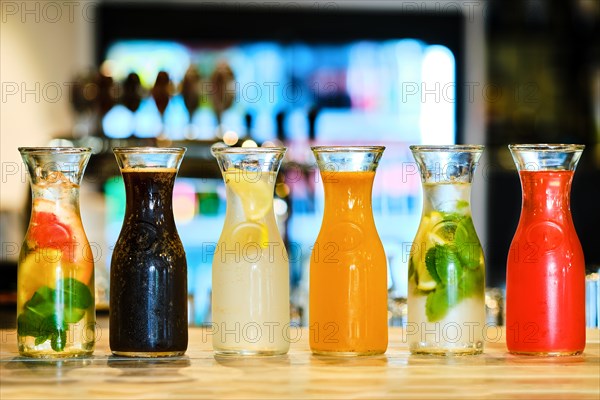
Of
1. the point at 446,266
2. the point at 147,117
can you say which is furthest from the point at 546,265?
the point at 147,117

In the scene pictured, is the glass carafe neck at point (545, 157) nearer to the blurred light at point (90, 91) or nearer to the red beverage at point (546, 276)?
the red beverage at point (546, 276)

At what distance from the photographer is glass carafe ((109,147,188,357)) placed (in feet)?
3.83

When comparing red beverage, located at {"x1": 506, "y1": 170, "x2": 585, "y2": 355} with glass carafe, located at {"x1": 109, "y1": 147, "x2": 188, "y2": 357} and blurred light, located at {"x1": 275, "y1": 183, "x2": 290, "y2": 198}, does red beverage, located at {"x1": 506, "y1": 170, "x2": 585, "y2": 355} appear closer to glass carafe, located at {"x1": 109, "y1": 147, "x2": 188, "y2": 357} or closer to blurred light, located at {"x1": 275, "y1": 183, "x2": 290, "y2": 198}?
glass carafe, located at {"x1": 109, "y1": 147, "x2": 188, "y2": 357}

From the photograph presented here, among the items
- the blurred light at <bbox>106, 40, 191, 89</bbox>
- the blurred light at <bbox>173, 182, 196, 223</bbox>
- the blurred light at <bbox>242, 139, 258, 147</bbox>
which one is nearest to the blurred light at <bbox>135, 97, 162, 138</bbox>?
the blurred light at <bbox>106, 40, 191, 89</bbox>

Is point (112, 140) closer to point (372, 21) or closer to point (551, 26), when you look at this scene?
point (372, 21)

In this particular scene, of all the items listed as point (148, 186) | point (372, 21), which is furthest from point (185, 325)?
point (372, 21)

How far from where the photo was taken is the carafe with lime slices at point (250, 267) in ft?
3.84

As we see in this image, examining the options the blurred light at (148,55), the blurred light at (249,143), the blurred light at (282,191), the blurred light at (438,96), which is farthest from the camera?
the blurred light at (438,96)

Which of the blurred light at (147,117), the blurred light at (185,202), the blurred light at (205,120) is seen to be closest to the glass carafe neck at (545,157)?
the blurred light at (205,120)

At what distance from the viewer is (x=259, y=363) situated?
1124 millimetres

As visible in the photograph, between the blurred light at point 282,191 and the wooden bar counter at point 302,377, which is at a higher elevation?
the blurred light at point 282,191

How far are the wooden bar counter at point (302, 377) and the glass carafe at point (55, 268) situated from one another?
0.03 metres

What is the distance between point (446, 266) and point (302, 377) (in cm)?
25

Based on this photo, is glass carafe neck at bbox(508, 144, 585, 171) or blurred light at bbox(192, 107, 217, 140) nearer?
glass carafe neck at bbox(508, 144, 585, 171)
